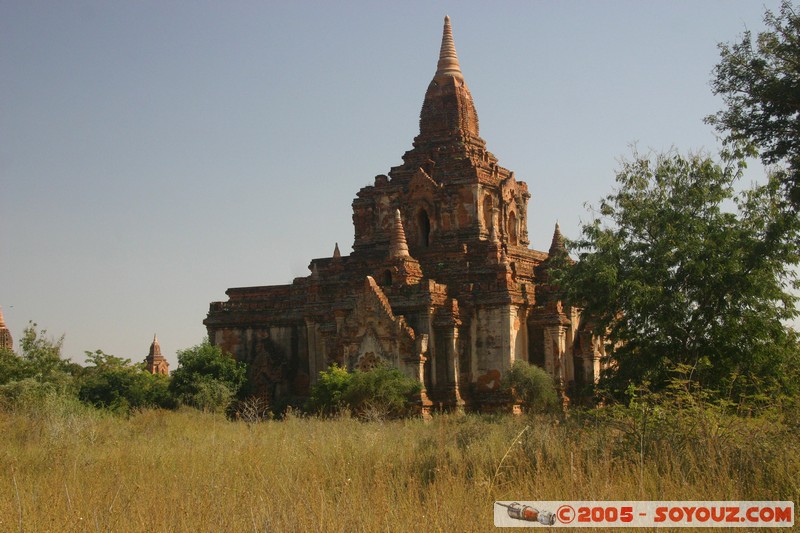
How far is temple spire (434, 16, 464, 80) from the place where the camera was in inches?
1206

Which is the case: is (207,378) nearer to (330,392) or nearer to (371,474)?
(330,392)

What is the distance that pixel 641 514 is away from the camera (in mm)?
8102

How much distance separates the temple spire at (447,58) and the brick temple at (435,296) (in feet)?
0.11

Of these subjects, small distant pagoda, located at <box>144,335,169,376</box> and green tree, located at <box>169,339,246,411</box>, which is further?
small distant pagoda, located at <box>144,335,169,376</box>

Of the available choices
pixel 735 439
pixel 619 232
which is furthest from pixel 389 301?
pixel 735 439

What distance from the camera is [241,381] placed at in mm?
26594

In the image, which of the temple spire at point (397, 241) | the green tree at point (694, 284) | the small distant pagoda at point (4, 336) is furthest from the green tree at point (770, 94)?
the small distant pagoda at point (4, 336)

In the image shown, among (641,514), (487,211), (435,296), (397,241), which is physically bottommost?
(641,514)

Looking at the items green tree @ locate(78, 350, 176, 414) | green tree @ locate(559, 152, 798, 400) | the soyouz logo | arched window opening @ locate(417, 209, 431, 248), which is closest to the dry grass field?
the soyouz logo

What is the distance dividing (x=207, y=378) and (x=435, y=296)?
6186mm

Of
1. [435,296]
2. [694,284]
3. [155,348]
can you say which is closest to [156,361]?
[155,348]

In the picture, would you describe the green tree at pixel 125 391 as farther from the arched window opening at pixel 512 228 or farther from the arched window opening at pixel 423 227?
the arched window opening at pixel 512 228

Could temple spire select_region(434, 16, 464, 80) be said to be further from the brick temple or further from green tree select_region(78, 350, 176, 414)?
green tree select_region(78, 350, 176, 414)

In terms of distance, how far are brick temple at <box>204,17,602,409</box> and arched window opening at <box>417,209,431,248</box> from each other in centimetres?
3
